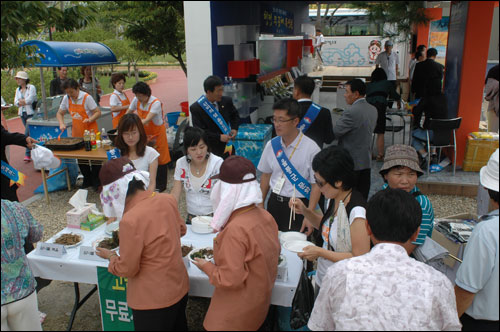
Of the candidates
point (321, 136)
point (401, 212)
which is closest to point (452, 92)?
point (321, 136)

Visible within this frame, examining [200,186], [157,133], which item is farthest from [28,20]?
[157,133]

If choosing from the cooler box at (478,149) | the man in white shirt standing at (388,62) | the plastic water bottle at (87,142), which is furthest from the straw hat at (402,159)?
the man in white shirt standing at (388,62)

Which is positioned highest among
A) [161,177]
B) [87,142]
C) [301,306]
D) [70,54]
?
[70,54]

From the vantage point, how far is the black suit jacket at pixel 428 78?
23.6 ft

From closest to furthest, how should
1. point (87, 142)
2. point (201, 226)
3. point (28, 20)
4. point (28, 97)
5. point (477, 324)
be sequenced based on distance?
point (477, 324) → point (28, 20) → point (201, 226) → point (87, 142) → point (28, 97)

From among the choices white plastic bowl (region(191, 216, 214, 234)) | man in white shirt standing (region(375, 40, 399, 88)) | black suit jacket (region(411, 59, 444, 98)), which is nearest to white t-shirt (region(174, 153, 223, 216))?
white plastic bowl (region(191, 216, 214, 234))

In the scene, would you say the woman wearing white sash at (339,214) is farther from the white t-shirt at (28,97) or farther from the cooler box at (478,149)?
the white t-shirt at (28,97)

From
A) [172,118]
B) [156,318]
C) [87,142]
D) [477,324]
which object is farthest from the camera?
[172,118]

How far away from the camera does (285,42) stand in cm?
1236

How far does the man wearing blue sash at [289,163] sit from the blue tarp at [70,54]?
5.21 metres

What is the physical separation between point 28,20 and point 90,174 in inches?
183

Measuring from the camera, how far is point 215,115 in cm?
543

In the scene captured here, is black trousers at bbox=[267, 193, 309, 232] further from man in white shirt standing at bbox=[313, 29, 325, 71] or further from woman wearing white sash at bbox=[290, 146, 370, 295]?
man in white shirt standing at bbox=[313, 29, 325, 71]

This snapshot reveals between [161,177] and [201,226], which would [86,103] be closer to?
[161,177]
